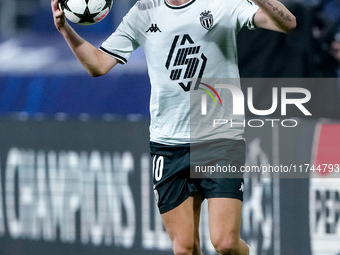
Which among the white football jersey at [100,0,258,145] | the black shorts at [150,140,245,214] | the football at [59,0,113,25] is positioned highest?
the football at [59,0,113,25]

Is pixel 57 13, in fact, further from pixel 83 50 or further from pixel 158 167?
pixel 158 167

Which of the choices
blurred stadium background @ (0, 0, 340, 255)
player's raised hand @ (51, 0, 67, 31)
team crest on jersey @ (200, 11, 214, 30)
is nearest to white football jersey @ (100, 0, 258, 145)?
team crest on jersey @ (200, 11, 214, 30)

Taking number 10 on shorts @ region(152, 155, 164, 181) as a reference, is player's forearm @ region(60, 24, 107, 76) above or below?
above

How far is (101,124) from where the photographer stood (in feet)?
21.4

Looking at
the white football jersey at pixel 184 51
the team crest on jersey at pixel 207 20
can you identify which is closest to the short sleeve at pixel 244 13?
the white football jersey at pixel 184 51

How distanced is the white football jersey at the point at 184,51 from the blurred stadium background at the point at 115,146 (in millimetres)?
1183

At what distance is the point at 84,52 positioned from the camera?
484 cm

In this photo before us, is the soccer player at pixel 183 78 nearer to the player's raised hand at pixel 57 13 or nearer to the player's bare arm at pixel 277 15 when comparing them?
the player's raised hand at pixel 57 13

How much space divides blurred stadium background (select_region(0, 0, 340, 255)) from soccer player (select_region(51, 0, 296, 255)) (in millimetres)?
1150

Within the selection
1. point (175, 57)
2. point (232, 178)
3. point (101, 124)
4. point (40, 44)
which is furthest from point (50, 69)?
point (232, 178)

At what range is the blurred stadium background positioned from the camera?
5793 mm

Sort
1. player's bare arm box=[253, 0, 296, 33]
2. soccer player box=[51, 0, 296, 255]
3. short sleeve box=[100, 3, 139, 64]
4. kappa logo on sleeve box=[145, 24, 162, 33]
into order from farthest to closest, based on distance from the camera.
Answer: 1. short sleeve box=[100, 3, 139, 64]
2. kappa logo on sleeve box=[145, 24, 162, 33]
3. soccer player box=[51, 0, 296, 255]
4. player's bare arm box=[253, 0, 296, 33]

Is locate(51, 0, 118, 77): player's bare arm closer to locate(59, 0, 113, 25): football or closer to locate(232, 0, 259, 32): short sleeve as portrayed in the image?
locate(59, 0, 113, 25): football

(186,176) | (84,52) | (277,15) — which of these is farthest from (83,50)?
(277,15)
